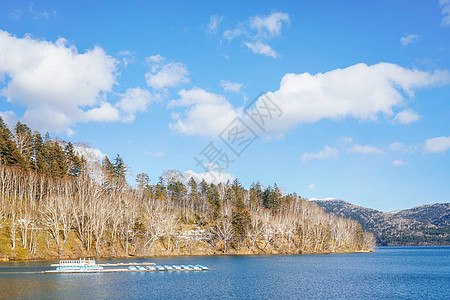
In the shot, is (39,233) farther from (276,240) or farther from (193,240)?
(276,240)

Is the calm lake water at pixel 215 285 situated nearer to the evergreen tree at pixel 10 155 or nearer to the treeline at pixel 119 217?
the treeline at pixel 119 217

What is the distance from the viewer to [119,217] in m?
99.9

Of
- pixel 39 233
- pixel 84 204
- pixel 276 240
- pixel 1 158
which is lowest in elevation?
pixel 276 240

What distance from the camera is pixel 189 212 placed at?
14375 centimetres

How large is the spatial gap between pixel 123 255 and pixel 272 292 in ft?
202

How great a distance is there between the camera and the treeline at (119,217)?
87.4m

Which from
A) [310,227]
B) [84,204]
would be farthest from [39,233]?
[310,227]

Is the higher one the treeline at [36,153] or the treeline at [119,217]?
the treeline at [36,153]

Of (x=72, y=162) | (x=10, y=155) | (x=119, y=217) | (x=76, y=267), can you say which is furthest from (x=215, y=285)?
Result: (x=72, y=162)

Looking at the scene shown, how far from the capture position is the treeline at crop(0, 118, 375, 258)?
87.4m

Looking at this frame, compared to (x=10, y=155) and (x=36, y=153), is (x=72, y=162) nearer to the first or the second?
(x=36, y=153)

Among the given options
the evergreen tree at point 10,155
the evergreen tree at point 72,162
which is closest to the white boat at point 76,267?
the evergreen tree at point 10,155

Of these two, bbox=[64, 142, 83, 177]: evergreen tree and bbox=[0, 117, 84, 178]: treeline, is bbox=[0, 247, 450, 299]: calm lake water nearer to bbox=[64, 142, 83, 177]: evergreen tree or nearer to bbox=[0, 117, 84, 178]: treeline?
bbox=[0, 117, 84, 178]: treeline

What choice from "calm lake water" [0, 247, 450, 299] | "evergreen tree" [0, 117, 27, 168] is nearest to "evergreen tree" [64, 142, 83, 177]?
"evergreen tree" [0, 117, 27, 168]
